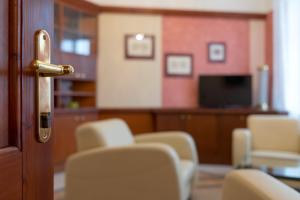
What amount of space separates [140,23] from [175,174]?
347cm

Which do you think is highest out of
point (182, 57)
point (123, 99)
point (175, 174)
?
point (182, 57)

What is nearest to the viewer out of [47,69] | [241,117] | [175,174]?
[47,69]

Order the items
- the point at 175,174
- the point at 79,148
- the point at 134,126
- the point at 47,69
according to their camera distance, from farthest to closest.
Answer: the point at 134,126
the point at 79,148
the point at 175,174
the point at 47,69

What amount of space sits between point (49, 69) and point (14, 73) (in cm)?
9

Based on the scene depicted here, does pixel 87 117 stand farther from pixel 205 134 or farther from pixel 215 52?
pixel 215 52

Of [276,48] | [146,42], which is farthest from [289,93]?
[146,42]

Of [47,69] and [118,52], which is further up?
[118,52]

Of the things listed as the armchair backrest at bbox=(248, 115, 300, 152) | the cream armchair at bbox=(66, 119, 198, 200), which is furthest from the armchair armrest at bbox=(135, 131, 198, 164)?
the armchair backrest at bbox=(248, 115, 300, 152)

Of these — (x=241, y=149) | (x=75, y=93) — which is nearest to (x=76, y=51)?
(x=75, y=93)

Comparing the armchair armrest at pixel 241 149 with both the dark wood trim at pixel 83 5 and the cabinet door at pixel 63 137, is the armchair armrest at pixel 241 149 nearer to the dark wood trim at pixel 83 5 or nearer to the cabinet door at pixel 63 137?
the cabinet door at pixel 63 137

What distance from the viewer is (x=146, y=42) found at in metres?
5.27

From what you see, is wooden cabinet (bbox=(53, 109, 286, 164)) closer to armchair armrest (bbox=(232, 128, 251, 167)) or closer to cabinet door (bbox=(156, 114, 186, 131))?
cabinet door (bbox=(156, 114, 186, 131))

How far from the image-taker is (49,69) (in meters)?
0.75

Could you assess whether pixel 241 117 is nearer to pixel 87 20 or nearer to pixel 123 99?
pixel 123 99
